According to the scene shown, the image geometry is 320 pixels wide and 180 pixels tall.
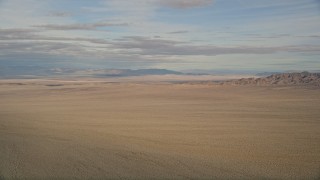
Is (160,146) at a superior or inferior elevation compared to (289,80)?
inferior

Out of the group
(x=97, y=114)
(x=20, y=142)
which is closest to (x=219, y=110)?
(x=97, y=114)

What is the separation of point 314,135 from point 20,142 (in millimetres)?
10090

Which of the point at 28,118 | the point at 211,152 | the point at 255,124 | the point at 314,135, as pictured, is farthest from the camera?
the point at 28,118

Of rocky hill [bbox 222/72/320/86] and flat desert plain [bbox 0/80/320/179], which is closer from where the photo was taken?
flat desert plain [bbox 0/80/320/179]

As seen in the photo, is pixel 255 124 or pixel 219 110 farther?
pixel 219 110

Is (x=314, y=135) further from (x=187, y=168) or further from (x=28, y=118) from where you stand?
(x=28, y=118)

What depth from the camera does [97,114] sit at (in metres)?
21.3

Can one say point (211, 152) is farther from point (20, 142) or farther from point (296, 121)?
point (296, 121)

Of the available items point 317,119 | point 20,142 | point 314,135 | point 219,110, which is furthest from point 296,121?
point 20,142

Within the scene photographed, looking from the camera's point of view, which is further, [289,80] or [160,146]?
[289,80]

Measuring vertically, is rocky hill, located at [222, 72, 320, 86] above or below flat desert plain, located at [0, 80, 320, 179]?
above

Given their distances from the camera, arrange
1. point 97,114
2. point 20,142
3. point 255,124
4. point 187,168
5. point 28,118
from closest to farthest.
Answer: point 187,168
point 20,142
point 255,124
point 28,118
point 97,114

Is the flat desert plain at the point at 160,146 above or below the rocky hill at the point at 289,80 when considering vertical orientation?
below

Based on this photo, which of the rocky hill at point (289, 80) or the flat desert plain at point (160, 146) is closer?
the flat desert plain at point (160, 146)
